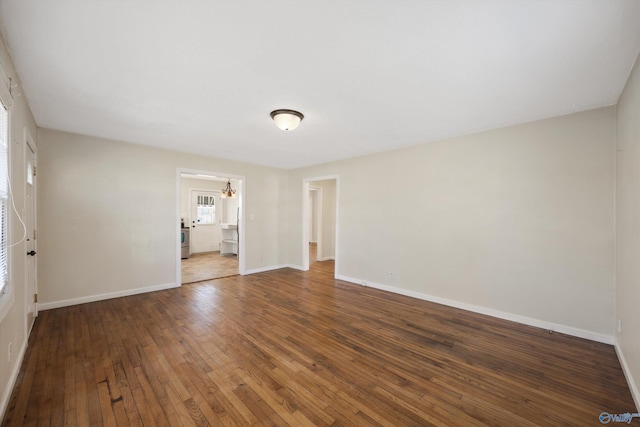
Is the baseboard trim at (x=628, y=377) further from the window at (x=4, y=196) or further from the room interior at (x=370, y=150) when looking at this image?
the window at (x=4, y=196)

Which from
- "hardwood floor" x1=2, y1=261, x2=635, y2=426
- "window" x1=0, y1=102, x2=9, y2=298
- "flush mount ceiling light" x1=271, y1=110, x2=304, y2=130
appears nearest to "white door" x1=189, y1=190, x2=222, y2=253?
"hardwood floor" x1=2, y1=261, x2=635, y2=426

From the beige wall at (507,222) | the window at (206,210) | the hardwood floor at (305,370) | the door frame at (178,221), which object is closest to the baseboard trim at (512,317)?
the beige wall at (507,222)

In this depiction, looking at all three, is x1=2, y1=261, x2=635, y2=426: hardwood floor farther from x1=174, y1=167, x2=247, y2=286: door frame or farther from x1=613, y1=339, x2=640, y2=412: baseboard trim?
x1=174, y1=167, x2=247, y2=286: door frame

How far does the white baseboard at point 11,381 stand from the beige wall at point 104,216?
1533 millimetres

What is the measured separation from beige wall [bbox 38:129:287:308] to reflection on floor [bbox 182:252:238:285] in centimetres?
86

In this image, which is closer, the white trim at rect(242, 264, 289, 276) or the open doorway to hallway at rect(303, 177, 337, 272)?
the white trim at rect(242, 264, 289, 276)

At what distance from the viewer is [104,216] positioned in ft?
13.1

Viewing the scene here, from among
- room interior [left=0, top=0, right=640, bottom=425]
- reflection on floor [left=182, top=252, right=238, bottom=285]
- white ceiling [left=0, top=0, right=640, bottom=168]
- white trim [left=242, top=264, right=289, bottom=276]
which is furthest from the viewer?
white trim [left=242, top=264, right=289, bottom=276]

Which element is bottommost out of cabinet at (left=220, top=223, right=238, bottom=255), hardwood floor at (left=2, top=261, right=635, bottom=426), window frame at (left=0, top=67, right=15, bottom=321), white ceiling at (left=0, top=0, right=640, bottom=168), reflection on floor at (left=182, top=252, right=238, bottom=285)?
hardwood floor at (left=2, top=261, right=635, bottom=426)

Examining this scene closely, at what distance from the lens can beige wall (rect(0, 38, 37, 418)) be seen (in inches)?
70.4

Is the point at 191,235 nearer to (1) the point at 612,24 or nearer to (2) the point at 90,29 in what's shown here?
(2) the point at 90,29

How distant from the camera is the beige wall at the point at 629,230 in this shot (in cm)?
193

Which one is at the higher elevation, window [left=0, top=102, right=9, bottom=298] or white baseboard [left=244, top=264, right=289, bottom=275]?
window [left=0, top=102, right=9, bottom=298]

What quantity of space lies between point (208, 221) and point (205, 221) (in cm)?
11
